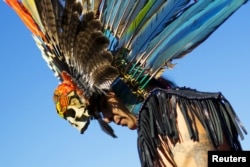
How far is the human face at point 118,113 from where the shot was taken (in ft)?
11.7

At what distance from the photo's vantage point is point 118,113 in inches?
142

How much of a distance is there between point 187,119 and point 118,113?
25.6 inches

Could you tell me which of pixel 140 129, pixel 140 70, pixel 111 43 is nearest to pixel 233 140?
pixel 140 129

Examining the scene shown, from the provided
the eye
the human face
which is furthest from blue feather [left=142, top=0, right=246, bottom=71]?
the eye

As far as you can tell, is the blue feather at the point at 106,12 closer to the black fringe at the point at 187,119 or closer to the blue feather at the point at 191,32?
the blue feather at the point at 191,32

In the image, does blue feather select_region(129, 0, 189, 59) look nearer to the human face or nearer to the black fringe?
the human face

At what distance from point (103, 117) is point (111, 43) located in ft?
1.54

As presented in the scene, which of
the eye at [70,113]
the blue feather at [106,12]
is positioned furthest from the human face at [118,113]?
the blue feather at [106,12]

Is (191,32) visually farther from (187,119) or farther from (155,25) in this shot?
(187,119)

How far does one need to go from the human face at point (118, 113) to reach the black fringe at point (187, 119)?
0.33m

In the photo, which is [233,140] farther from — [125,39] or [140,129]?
[125,39]

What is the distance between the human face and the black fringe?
331 mm

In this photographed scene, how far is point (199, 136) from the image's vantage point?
9.89ft

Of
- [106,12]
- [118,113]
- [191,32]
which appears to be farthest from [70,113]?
[191,32]
